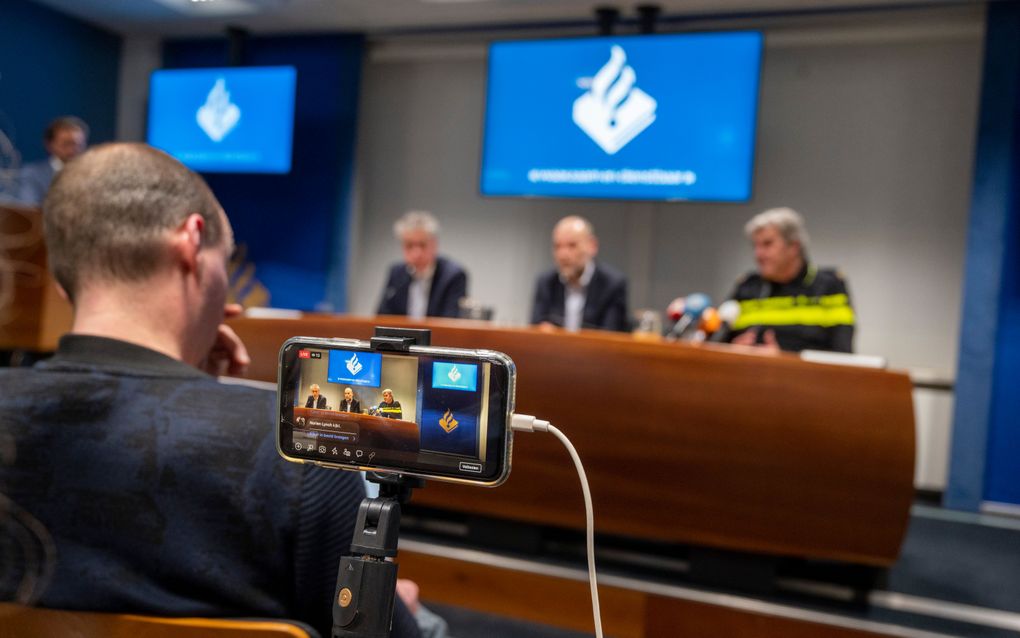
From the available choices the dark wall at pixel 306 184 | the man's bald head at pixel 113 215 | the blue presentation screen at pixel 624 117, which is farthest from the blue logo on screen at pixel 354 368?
the dark wall at pixel 306 184

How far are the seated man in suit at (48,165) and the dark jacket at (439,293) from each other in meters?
2.07

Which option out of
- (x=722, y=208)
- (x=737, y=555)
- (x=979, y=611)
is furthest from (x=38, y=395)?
(x=722, y=208)

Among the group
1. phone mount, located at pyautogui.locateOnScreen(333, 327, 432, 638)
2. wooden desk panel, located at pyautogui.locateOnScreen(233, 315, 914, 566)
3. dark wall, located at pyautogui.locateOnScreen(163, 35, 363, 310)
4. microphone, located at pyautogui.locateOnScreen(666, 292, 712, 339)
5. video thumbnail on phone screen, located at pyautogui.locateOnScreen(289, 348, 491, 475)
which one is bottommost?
wooden desk panel, located at pyautogui.locateOnScreen(233, 315, 914, 566)

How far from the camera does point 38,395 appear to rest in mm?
700

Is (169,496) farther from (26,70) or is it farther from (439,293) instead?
(439,293)

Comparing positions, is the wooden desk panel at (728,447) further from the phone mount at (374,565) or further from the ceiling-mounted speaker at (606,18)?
the ceiling-mounted speaker at (606,18)

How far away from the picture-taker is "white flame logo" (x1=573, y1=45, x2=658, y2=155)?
4.19 metres

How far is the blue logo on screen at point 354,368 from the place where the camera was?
0.46 m

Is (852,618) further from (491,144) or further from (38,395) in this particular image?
(491,144)

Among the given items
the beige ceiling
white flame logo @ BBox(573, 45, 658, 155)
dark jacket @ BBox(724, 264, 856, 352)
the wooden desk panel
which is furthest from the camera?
the beige ceiling

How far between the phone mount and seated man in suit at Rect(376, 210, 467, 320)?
2.91m

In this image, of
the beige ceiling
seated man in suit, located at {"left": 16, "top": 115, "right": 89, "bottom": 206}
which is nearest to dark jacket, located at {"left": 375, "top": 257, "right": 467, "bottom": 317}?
the beige ceiling

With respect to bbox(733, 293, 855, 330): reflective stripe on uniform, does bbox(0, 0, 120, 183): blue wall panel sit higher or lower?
higher

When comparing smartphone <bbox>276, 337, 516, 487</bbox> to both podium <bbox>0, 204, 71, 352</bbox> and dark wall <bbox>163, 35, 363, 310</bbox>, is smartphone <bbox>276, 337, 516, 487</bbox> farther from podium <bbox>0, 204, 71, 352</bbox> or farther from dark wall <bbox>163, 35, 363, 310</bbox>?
dark wall <bbox>163, 35, 363, 310</bbox>
